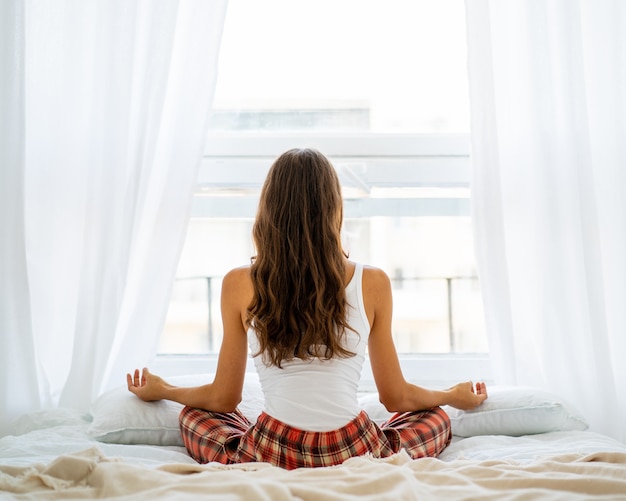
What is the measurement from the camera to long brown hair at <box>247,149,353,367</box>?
1.72 meters

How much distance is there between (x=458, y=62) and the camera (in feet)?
9.29

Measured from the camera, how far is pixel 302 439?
1683mm

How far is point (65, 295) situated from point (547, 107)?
174 cm

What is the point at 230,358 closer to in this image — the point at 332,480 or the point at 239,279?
the point at 239,279

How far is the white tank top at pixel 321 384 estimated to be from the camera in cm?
170

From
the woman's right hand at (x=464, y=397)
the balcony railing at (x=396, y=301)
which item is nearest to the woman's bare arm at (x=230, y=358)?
the woman's right hand at (x=464, y=397)

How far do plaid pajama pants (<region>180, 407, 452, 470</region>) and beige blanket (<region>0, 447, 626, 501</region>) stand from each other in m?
0.19

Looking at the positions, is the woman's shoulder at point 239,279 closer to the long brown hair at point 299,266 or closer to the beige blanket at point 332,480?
the long brown hair at point 299,266

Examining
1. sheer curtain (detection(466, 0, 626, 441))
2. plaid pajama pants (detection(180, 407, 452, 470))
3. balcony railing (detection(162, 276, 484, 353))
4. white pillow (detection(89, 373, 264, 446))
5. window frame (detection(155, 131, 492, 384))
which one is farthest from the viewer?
balcony railing (detection(162, 276, 484, 353))

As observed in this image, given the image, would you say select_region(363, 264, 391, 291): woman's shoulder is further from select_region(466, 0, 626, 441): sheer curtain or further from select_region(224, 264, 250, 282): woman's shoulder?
select_region(466, 0, 626, 441): sheer curtain

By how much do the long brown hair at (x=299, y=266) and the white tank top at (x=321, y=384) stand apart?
28 mm

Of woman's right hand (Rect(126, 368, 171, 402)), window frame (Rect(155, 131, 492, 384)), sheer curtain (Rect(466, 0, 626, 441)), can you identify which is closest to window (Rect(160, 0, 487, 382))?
window frame (Rect(155, 131, 492, 384))

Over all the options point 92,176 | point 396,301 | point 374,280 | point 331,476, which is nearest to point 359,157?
point 396,301

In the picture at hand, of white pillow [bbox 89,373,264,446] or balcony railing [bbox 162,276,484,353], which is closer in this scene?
white pillow [bbox 89,373,264,446]
